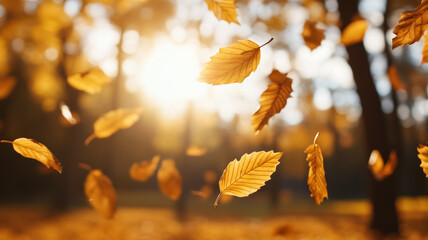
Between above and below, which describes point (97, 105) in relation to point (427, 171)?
above

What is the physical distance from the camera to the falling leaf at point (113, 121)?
1.23 meters

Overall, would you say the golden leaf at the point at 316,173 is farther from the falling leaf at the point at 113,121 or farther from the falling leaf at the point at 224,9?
the falling leaf at the point at 113,121

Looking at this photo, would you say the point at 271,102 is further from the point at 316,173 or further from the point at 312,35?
the point at 312,35

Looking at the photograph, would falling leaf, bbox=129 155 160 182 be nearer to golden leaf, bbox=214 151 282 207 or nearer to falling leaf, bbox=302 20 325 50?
golden leaf, bbox=214 151 282 207

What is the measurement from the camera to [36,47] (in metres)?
11.1

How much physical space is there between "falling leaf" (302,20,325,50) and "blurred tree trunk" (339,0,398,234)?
7.16 feet

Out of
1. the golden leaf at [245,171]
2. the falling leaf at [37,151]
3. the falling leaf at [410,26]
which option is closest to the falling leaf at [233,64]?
the golden leaf at [245,171]

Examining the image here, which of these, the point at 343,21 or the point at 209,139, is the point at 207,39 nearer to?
the point at 343,21

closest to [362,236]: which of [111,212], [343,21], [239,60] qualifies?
[343,21]

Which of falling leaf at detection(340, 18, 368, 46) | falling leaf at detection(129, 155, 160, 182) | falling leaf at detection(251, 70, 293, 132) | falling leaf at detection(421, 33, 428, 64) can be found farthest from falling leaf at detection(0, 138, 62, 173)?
falling leaf at detection(340, 18, 368, 46)

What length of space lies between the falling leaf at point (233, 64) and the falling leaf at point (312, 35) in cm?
45

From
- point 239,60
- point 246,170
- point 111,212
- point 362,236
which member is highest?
point 239,60

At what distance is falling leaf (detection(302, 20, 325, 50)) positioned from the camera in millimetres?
1120

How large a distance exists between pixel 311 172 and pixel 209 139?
20.7 meters
